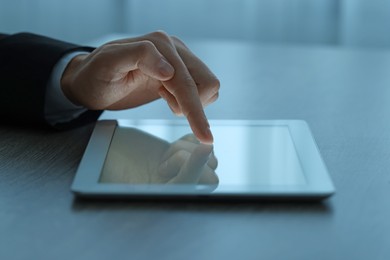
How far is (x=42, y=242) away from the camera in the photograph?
1.75 feet

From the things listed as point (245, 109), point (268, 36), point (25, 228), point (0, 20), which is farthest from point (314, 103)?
point (0, 20)

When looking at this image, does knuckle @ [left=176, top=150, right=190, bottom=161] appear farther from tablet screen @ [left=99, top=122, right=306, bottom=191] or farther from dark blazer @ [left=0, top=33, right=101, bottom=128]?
dark blazer @ [left=0, top=33, right=101, bottom=128]

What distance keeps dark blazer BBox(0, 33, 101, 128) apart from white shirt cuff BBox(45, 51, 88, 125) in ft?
0.04

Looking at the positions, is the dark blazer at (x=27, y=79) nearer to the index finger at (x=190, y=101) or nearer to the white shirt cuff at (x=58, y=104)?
the white shirt cuff at (x=58, y=104)

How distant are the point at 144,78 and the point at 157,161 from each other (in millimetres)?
201

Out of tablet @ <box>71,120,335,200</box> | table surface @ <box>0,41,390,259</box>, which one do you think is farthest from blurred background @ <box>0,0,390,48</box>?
tablet @ <box>71,120,335,200</box>

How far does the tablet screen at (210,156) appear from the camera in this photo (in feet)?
2.11

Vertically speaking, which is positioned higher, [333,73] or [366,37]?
[333,73]

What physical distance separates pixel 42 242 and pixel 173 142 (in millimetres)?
259

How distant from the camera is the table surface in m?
0.53

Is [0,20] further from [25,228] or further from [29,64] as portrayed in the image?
[25,228]

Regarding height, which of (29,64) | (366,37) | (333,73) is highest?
(29,64)

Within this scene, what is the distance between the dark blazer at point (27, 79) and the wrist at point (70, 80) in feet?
0.07

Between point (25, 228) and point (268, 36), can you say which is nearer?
point (25, 228)
